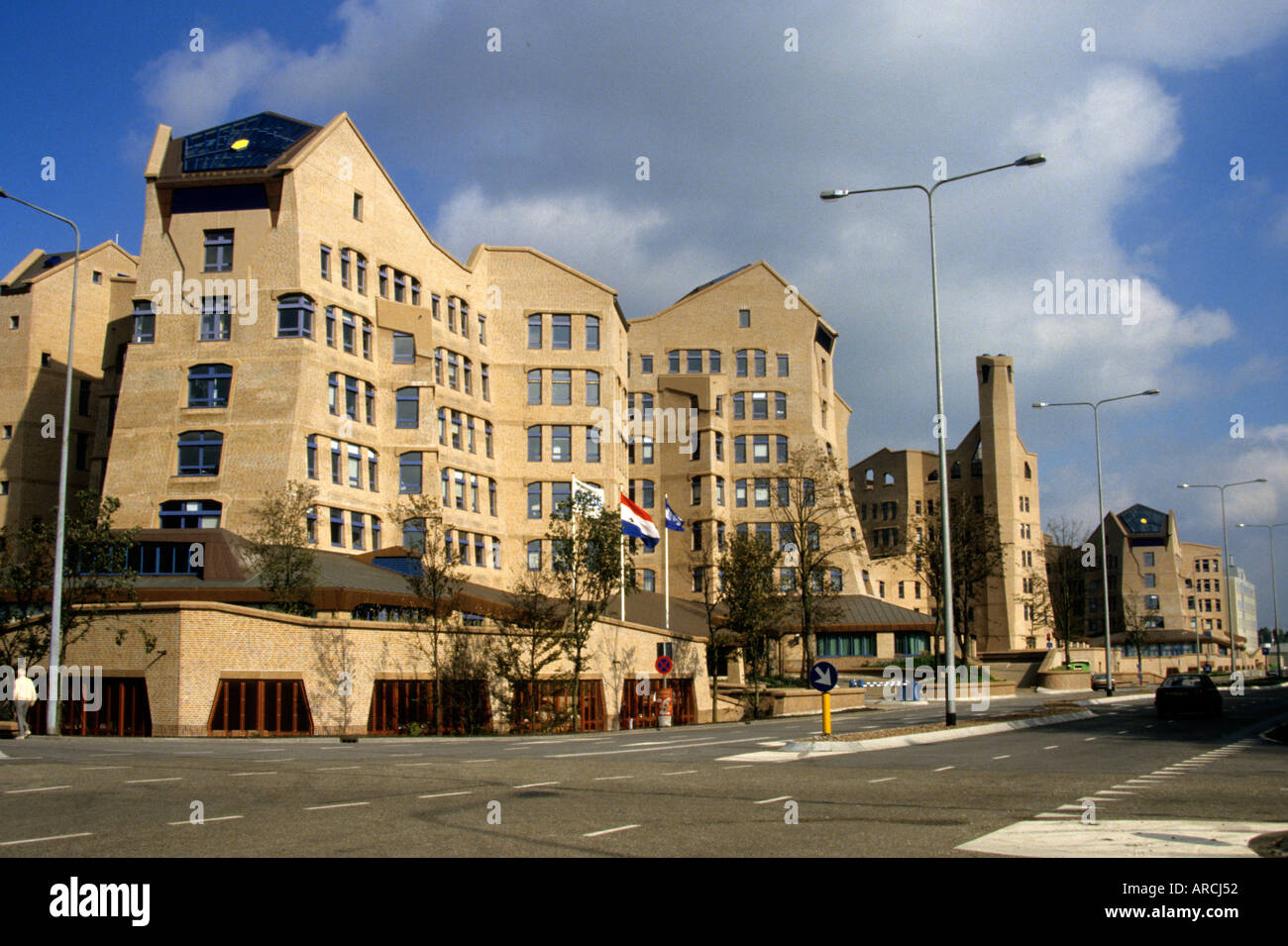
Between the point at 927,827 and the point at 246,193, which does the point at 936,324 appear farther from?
the point at 246,193

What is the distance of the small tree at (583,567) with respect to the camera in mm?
40344

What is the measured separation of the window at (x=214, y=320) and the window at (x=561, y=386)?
2370 centimetres

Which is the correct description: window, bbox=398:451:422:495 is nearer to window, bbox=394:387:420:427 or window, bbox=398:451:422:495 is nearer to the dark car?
window, bbox=394:387:420:427

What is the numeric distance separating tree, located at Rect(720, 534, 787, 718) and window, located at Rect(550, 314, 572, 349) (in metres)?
28.6

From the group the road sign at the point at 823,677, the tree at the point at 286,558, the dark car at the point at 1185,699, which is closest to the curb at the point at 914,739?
the road sign at the point at 823,677

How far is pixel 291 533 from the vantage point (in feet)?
144

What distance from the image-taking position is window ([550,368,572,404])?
2972 inches

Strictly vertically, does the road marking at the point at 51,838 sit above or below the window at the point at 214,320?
below

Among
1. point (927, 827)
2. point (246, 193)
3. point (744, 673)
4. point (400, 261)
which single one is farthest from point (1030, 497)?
point (927, 827)

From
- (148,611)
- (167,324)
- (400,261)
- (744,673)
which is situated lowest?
(744,673)

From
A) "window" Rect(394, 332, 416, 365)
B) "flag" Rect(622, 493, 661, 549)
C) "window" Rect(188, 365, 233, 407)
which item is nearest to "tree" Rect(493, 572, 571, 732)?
"flag" Rect(622, 493, 661, 549)

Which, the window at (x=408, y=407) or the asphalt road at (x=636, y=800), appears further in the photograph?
the window at (x=408, y=407)

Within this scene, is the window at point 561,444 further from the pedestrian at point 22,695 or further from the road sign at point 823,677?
the road sign at point 823,677

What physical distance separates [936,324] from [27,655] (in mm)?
26895
